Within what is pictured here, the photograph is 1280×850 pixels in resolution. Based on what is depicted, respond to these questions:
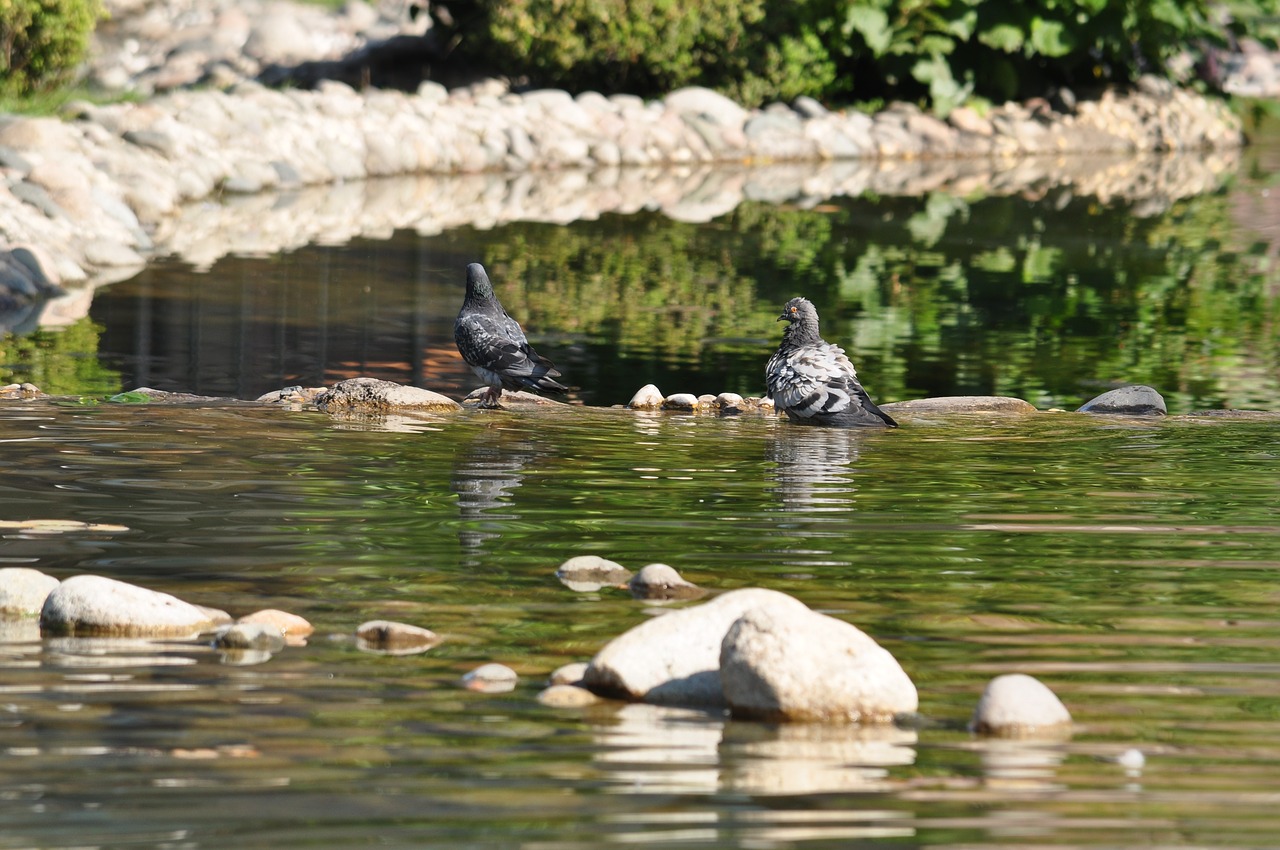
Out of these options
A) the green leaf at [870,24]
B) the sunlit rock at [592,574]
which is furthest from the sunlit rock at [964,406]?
the green leaf at [870,24]

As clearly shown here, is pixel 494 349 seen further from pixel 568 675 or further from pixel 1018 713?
pixel 1018 713

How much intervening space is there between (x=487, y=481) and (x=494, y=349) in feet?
5.32

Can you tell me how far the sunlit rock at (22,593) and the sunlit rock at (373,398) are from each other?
136 inches

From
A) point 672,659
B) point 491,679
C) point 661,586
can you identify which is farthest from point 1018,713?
point 661,586

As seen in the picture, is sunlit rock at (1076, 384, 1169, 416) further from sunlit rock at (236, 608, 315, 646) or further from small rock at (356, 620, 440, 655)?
sunlit rock at (236, 608, 315, 646)

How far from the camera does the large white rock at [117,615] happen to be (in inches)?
165

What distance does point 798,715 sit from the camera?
362cm

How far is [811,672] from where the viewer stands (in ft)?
11.8

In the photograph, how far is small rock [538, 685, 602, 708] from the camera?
147 inches

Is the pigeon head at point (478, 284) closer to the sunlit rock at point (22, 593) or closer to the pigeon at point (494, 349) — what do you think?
the pigeon at point (494, 349)

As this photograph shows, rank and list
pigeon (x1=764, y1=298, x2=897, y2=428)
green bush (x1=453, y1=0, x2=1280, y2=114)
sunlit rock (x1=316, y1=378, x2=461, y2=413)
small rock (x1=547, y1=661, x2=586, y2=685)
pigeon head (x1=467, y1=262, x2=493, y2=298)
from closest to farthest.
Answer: small rock (x1=547, y1=661, x2=586, y2=685) < pigeon (x1=764, y1=298, x2=897, y2=428) < sunlit rock (x1=316, y1=378, x2=461, y2=413) < pigeon head (x1=467, y1=262, x2=493, y2=298) < green bush (x1=453, y1=0, x2=1280, y2=114)

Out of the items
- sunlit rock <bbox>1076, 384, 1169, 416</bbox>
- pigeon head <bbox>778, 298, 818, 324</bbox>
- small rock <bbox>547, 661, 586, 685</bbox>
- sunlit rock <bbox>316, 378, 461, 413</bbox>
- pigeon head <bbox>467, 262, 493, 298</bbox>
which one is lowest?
small rock <bbox>547, 661, 586, 685</bbox>

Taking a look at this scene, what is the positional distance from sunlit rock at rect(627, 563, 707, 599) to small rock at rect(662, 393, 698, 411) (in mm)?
3700

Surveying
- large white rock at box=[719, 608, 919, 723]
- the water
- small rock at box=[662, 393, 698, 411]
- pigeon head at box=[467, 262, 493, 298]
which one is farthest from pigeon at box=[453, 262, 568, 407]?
large white rock at box=[719, 608, 919, 723]
